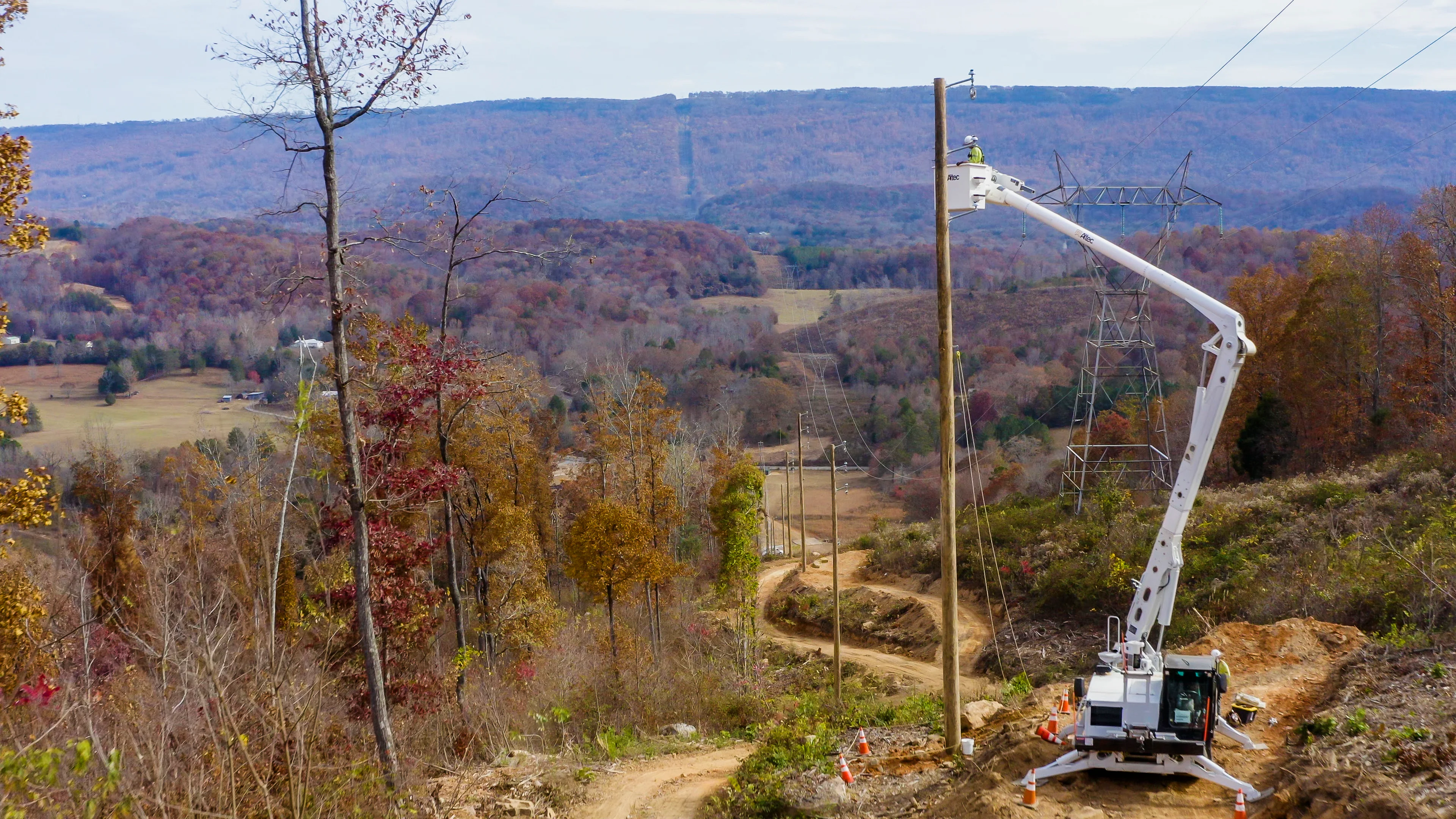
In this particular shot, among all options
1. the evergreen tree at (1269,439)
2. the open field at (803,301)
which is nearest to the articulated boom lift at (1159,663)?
the evergreen tree at (1269,439)

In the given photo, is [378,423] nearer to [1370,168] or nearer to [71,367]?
[71,367]

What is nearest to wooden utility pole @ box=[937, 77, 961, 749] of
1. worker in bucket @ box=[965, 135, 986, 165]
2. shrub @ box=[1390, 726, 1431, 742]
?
worker in bucket @ box=[965, 135, 986, 165]

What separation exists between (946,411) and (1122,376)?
62125mm

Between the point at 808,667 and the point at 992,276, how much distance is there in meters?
125

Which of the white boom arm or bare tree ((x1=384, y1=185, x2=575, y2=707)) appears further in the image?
bare tree ((x1=384, y1=185, x2=575, y2=707))

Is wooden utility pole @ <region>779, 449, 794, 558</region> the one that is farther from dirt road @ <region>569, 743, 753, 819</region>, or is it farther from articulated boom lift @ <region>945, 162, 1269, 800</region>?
articulated boom lift @ <region>945, 162, 1269, 800</region>

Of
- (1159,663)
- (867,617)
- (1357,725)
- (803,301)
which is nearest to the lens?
(1357,725)

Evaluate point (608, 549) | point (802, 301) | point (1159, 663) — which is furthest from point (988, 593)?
point (802, 301)

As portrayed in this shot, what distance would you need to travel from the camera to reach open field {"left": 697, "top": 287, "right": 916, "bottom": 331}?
506 ft

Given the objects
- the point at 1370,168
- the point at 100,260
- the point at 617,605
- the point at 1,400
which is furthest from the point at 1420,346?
the point at 1370,168

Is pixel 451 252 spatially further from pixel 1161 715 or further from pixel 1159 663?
pixel 1161 715

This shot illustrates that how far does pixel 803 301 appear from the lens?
171m

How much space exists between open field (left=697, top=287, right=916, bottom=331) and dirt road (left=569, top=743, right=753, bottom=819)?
129134mm

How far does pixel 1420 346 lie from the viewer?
38.3 metres
